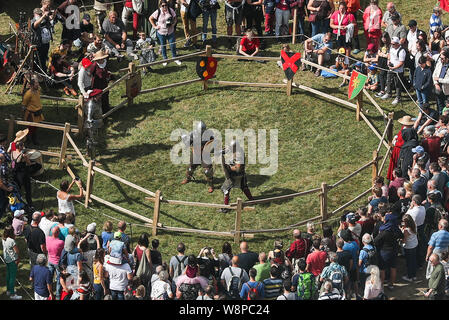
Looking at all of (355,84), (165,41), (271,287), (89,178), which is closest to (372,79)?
(355,84)

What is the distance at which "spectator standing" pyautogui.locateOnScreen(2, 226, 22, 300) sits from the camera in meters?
18.1

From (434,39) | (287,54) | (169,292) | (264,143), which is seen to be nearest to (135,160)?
(264,143)

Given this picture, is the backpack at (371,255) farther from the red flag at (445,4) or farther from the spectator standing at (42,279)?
the red flag at (445,4)

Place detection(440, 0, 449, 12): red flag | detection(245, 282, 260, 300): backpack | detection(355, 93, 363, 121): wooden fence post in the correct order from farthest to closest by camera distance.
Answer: detection(440, 0, 449, 12): red flag → detection(355, 93, 363, 121): wooden fence post → detection(245, 282, 260, 300): backpack

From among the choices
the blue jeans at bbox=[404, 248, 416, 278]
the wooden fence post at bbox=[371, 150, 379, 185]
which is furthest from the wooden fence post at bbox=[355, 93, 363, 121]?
the blue jeans at bbox=[404, 248, 416, 278]

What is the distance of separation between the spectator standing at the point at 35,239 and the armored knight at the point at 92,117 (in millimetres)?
4743

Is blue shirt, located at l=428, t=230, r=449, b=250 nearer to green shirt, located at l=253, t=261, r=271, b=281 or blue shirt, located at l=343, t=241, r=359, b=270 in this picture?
blue shirt, located at l=343, t=241, r=359, b=270

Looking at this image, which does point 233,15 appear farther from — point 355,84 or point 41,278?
point 41,278

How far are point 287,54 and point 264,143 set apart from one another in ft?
8.92

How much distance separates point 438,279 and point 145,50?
11679 mm

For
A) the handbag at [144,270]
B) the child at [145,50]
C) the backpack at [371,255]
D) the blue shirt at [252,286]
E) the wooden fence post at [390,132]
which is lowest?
the blue shirt at [252,286]

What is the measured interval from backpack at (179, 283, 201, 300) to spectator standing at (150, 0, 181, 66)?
1049 cm

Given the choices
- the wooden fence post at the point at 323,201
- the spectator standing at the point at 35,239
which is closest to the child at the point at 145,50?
the wooden fence post at the point at 323,201

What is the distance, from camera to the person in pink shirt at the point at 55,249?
18016 millimetres
